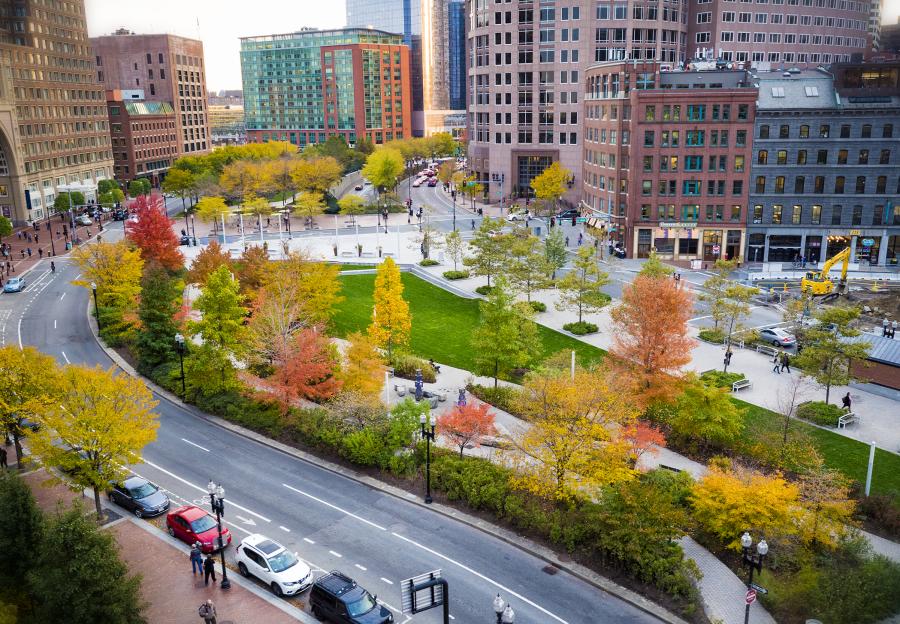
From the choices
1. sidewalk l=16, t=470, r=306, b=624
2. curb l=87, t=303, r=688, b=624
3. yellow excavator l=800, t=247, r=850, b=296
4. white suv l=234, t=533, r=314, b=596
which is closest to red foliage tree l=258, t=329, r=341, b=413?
curb l=87, t=303, r=688, b=624

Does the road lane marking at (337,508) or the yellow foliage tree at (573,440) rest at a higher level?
the yellow foliage tree at (573,440)

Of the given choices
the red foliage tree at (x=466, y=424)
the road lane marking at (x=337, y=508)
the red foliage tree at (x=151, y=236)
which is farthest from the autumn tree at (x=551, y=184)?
the road lane marking at (x=337, y=508)

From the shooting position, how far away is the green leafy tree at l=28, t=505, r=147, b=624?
2258cm

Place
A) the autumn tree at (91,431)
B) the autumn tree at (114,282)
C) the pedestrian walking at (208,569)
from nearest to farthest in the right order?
the pedestrian walking at (208,569) < the autumn tree at (91,431) < the autumn tree at (114,282)

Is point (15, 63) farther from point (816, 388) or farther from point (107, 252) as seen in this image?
Result: point (816, 388)

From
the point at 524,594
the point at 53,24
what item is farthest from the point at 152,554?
the point at 53,24

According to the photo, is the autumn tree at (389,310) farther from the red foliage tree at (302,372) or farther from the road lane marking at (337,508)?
the road lane marking at (337,508)

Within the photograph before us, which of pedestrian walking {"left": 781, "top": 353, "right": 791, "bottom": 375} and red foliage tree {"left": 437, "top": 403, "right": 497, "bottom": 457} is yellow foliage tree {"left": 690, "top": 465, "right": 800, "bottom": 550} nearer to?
red foliage tree {"left": 437, "top": 403, "right": 497, "bottom": 457}

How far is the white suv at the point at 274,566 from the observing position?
89.6 feet

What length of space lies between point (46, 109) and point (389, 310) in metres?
96.6

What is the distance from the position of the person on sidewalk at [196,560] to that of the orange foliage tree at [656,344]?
884 inches

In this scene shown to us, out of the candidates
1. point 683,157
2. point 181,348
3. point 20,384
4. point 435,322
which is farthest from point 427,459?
point 683,157

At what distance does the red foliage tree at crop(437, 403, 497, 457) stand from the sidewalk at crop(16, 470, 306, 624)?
11.3 m

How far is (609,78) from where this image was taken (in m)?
86.8
